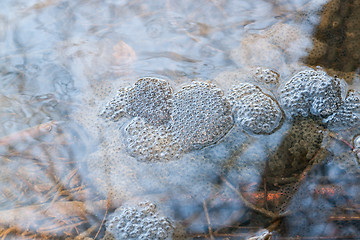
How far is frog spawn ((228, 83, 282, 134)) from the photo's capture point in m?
1.73

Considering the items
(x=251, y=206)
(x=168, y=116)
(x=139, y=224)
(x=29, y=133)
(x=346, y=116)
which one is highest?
(x=346, y=116)

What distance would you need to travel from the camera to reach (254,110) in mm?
1741

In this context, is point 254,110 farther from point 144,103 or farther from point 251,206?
point 144,103

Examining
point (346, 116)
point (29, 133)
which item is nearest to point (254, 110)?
point (346, 116)

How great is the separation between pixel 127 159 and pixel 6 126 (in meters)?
0.83

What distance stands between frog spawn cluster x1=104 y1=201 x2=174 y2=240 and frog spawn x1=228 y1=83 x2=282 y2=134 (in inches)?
28.4

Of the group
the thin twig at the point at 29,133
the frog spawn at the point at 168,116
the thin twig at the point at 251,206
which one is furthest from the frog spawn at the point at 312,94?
the thin twig at the point at 29,133

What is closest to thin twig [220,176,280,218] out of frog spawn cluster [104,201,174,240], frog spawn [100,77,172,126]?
frog spawn cluster [104,201,174,240]

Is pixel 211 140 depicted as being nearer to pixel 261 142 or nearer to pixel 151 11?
pixel 261 142

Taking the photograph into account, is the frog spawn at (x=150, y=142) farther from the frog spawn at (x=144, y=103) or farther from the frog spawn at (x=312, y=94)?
the frog spawn at (x=312, y=94)

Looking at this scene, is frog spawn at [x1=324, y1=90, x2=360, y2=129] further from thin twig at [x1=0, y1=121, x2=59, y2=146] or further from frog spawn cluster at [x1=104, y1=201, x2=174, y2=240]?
thin twig at [x1=0, y1=121, x2=59, y2=146]

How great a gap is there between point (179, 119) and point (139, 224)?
65cm

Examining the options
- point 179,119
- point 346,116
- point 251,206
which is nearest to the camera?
point 251,206

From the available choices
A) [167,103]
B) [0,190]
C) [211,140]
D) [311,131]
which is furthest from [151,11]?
[0,190]
